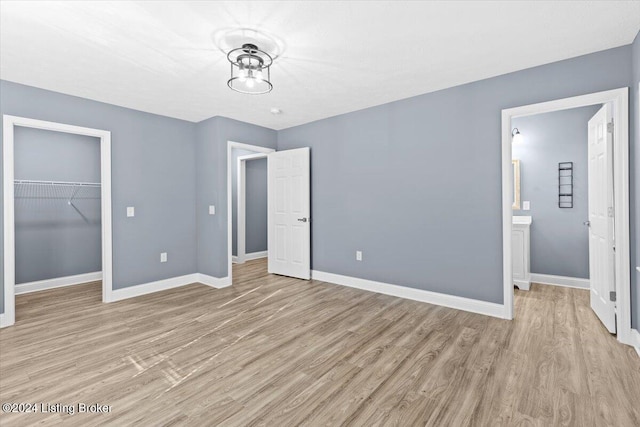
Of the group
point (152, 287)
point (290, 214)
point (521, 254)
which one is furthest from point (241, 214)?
point (521, 254)

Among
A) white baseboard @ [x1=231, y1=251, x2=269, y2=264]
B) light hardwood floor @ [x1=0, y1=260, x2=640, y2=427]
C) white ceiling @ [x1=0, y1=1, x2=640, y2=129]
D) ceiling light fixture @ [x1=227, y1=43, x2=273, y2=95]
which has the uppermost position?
white ceiling @ [x1=0, y1=1, x2=640, y2=129]

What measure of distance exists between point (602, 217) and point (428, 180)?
5.51 ft

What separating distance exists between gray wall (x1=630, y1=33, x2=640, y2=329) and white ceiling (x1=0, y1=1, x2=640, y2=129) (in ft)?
1.05

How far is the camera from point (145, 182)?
4.32m

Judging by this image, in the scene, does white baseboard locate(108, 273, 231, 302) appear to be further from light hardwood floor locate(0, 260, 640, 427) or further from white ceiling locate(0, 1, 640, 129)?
white ceiling locate(0, 1, 640, 129)

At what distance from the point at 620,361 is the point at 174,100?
5.14 metres

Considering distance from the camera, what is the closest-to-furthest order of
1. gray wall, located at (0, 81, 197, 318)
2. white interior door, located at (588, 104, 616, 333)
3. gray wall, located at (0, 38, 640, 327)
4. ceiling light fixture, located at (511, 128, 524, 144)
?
1. white interior door, located at (588, 104, 616, 333)
2. gray wall, located at (0, 38, 640, 327)
3. gray wall, located at (0, 81, 197, 318)
4. ceiling light fixture, located at (511, 128, 524, 144)

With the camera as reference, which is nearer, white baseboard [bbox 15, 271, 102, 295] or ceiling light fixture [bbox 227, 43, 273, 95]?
ceiling light fixture [bbox 227, 43, 273, 95]

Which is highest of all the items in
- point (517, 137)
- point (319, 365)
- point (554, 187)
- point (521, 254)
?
point (517, 137)

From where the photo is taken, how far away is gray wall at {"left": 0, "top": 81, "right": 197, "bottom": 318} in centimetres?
379

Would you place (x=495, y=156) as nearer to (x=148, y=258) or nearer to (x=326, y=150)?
(x=326, y=150)

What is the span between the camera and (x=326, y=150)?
4.77 m

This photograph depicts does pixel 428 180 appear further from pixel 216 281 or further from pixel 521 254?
pixel 216 281

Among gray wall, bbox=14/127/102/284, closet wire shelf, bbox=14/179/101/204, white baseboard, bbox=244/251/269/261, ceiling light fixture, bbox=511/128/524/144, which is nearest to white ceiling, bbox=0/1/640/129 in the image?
gray wall, bbox=14/127/102/284
